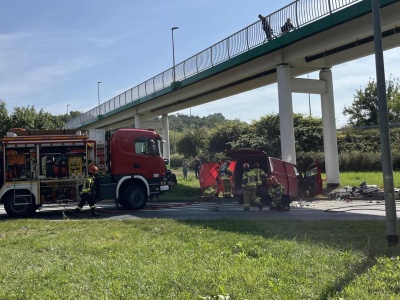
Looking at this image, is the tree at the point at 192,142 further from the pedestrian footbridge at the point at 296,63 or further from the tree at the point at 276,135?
the pedestrian footbridge at the point at 296,63

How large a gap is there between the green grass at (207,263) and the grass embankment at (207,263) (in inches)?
0.5

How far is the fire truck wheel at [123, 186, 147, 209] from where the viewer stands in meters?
15.5

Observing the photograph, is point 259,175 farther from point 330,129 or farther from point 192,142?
point 192,142

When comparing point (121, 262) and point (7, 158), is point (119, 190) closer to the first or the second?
point (7, 158)

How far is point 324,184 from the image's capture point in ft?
69.1

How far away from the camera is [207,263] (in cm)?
618

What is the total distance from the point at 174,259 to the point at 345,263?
2.50 metres

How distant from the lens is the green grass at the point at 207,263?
4.92 m

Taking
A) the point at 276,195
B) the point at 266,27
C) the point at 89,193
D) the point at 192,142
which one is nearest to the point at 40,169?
the point at 89,193

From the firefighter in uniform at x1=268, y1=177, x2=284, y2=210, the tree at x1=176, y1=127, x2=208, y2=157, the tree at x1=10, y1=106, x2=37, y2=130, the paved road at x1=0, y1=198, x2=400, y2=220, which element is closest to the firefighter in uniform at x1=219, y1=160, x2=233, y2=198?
the paved road at x1=0, y1=198, x2=400, y2=220

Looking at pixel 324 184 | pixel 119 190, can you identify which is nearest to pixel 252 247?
pixel 119 190

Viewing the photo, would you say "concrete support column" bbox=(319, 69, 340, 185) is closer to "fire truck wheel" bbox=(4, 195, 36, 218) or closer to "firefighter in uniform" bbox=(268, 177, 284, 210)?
"firefighter in uniform" bbox=(268, 177, 284, 210)

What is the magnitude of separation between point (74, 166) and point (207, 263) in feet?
32.0

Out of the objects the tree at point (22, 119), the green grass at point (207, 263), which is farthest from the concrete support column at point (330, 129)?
the tree at point (22, 119)
